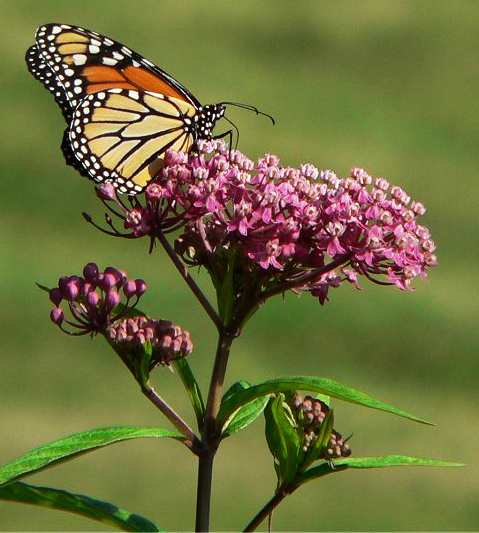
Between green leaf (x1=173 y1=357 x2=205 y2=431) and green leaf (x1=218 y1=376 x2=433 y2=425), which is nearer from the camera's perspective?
green leaf (x1=218 y1=376 x2=433 y2=425)

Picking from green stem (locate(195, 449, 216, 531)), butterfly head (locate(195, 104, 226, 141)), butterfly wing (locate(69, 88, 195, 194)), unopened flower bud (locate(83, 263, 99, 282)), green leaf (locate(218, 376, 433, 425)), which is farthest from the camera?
butterfly head (locate(195, 104, 226, 141))

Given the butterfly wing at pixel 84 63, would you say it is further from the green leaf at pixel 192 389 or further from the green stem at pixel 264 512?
the green stem at pixel 264 512

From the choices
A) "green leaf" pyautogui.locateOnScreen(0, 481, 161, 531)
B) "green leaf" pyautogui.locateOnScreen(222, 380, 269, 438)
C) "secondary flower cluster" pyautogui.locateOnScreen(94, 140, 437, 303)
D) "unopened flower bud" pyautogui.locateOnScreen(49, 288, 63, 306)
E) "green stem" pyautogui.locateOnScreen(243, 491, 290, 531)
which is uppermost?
"secondary flower cluster" pyautogui.locateOnScreen(94, 140, 437, 303)

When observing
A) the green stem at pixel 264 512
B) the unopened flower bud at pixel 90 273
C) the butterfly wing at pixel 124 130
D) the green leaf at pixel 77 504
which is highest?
the butterfly wing at pixel 124 130

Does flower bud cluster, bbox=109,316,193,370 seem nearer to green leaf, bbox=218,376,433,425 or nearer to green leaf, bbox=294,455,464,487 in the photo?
green leaf, bbox=218,376,433,425

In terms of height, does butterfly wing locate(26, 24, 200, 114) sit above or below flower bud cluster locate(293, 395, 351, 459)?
above

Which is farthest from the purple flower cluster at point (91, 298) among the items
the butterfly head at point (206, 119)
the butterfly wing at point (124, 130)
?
the butterfly head at point (206, 119)

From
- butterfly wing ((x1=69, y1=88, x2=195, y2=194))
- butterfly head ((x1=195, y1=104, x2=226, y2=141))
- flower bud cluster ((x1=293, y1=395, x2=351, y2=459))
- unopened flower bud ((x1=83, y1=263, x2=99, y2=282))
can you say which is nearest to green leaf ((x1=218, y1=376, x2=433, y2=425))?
flower bud cluster ((x1=293, y1=395, x2=351, y2=459))

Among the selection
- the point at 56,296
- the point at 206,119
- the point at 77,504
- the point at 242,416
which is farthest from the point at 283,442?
the point at 206,119

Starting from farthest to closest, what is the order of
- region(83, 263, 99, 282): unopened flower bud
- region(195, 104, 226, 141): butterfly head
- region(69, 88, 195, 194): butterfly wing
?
region(195, 104, 226, 141): butterfly head → region(69, 88, 195, 194): butterfly wing → region(83, 263, 99, 282): unopened flower bud
